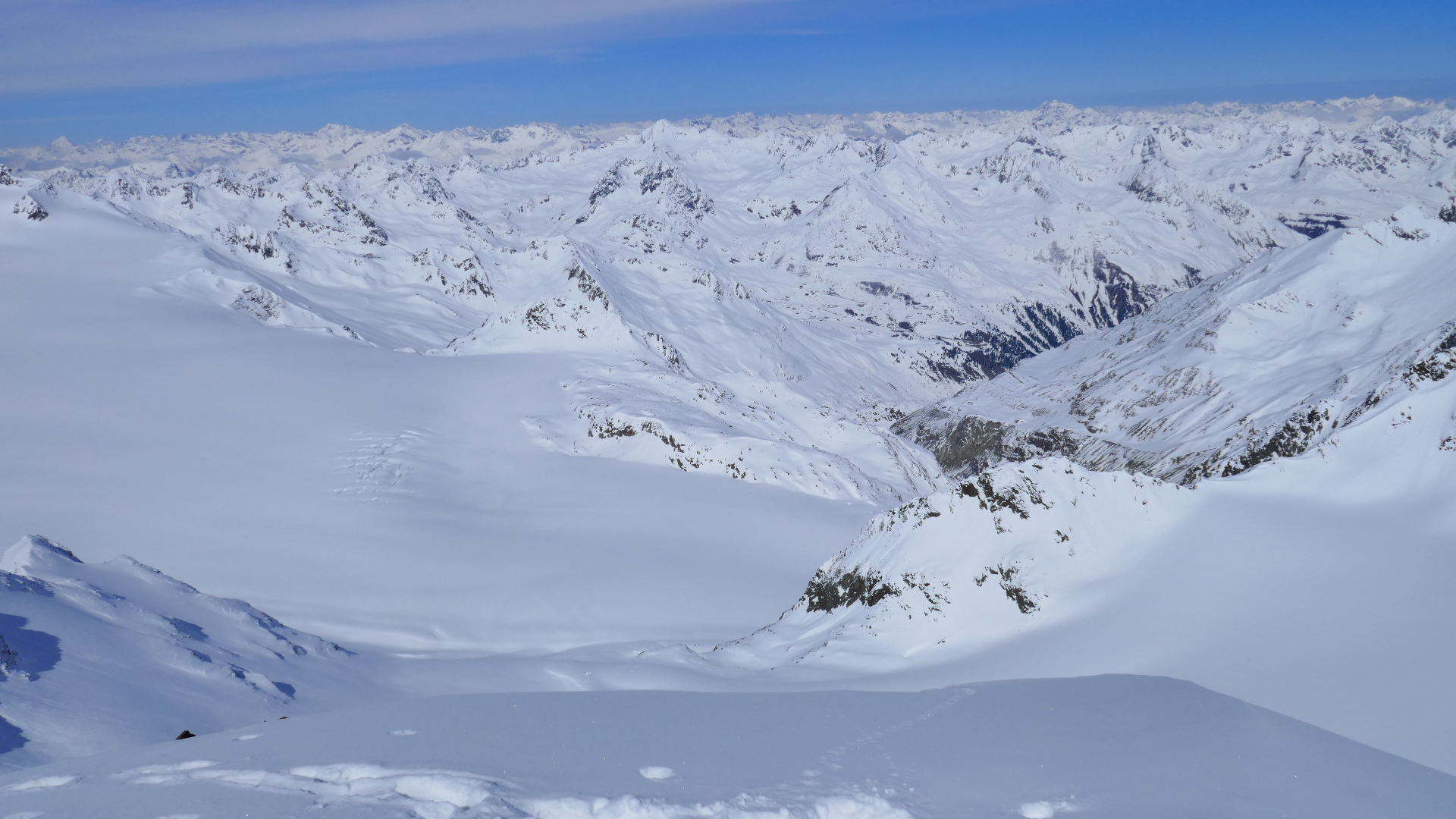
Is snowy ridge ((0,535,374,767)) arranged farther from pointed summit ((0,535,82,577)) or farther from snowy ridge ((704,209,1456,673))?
snowy ridge ((704,209,1456,673))

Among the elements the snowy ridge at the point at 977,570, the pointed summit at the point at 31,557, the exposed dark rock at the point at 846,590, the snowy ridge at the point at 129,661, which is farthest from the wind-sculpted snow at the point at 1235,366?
the pointed summit at the point at 31,557

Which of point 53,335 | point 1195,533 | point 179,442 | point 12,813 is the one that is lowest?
point 12,813

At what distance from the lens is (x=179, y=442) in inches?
2067

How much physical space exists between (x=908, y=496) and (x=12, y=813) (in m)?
79.5

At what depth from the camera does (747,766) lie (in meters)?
12.4

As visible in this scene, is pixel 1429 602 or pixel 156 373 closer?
pixel 1429 602

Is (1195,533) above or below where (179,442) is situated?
below

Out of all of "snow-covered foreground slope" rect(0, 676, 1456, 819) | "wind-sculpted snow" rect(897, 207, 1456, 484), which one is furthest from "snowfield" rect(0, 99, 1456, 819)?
"wind-sculpted snow" rect(897, 207, 1456, 484)

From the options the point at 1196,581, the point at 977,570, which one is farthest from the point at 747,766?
the point at 1196,581

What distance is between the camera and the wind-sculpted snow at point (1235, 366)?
102500 mm

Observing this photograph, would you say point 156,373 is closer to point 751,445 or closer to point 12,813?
point 751,445

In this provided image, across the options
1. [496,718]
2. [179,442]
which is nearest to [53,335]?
[179,442]

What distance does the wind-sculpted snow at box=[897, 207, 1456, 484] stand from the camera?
102500 millimetres

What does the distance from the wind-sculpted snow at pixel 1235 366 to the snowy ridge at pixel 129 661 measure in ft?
283
